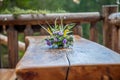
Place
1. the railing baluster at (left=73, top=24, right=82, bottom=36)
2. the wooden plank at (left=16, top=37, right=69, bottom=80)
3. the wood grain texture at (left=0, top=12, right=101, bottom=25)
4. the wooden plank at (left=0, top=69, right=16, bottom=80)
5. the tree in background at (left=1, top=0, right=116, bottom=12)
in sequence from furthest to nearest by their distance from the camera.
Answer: the tree in background at (left=1, top=0, right=116, bottom=12)
the railing baluster at (left=73, top=24, right=82, bottom=36)
the wood grain texture at (left=0, top=12, right=101, bottom=25)
the wooden plank at (left=0, top=69, right=16, bottom=80)
the wooden plank at (left=16, top=37, right=69, bottom=80)

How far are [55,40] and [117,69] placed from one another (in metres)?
0.73

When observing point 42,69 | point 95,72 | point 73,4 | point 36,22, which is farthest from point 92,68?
point 73,4

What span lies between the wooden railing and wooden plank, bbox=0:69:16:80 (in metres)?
0.12

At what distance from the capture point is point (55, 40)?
83.7 inches

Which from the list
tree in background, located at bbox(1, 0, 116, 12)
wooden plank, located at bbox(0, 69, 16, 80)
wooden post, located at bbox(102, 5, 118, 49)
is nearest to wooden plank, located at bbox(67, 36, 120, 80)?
wooden plank, located at bbox(0, 69, 16, 80)

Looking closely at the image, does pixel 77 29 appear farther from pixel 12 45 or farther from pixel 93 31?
pixel 12 45

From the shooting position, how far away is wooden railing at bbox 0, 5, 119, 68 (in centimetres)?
322

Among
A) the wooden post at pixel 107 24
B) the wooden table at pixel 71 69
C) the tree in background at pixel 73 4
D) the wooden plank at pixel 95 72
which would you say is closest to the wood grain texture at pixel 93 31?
the wooden post at pixel 107 24

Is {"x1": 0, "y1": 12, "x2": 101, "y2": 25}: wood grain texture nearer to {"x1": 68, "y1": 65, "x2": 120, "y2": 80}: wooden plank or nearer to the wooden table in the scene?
the wooden table

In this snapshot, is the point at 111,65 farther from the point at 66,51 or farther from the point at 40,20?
the point at 40,20

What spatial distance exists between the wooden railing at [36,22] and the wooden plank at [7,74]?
0.12 m

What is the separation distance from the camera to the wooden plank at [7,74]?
9.55ft

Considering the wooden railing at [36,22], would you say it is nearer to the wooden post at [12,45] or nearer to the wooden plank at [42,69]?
the wooden post at [12,45]

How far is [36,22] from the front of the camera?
10.7ft
